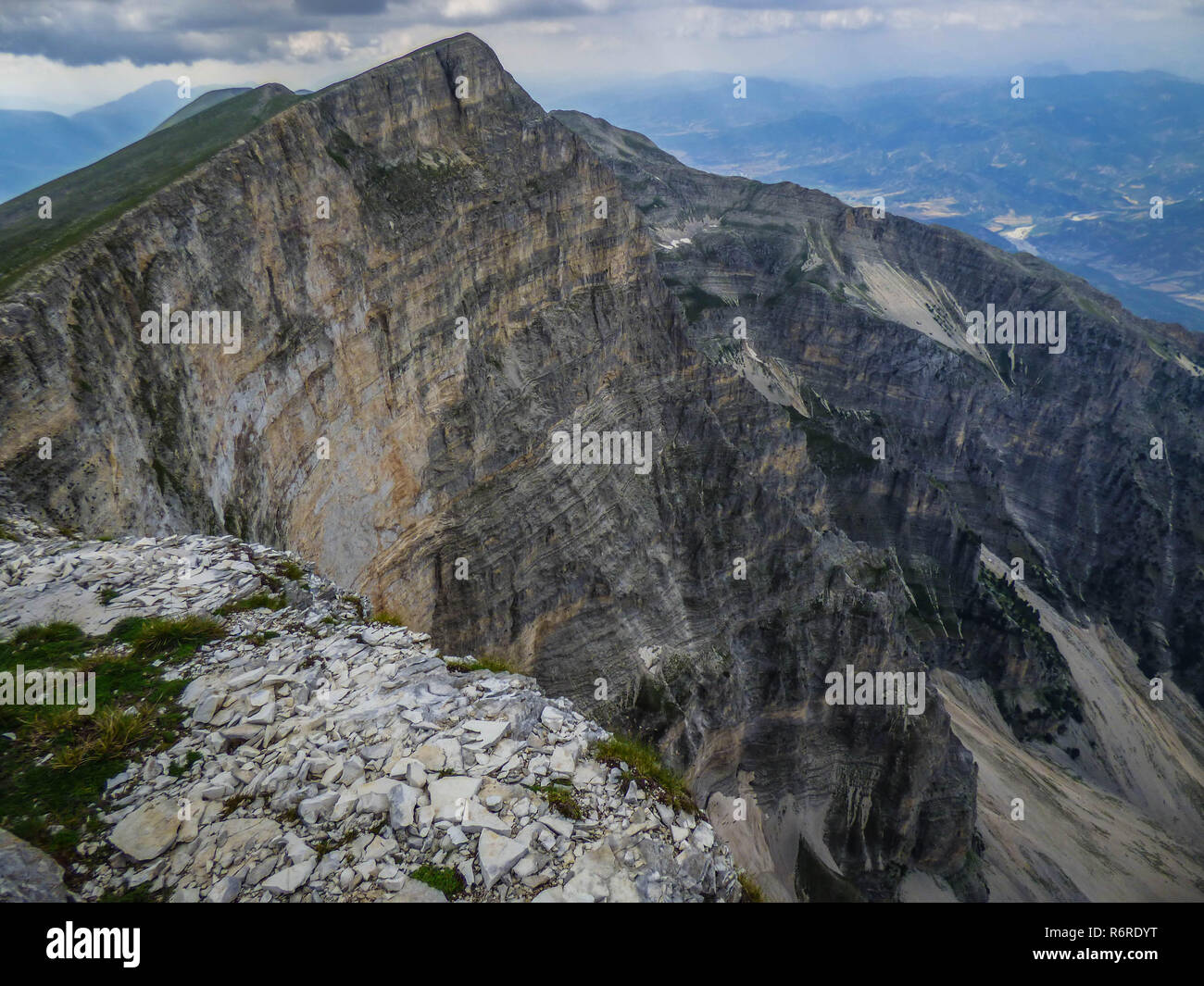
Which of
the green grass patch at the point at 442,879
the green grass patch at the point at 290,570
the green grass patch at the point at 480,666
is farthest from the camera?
the green grass patch at the point at 290,570

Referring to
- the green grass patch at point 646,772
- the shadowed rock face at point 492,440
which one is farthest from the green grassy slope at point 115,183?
the green grass patch at point 646,772

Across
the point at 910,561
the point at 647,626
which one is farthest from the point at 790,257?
the point at 647,626

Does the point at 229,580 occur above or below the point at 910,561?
above

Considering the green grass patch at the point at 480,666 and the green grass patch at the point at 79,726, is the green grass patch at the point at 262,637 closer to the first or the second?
the green grass patch at the point at 79,726
